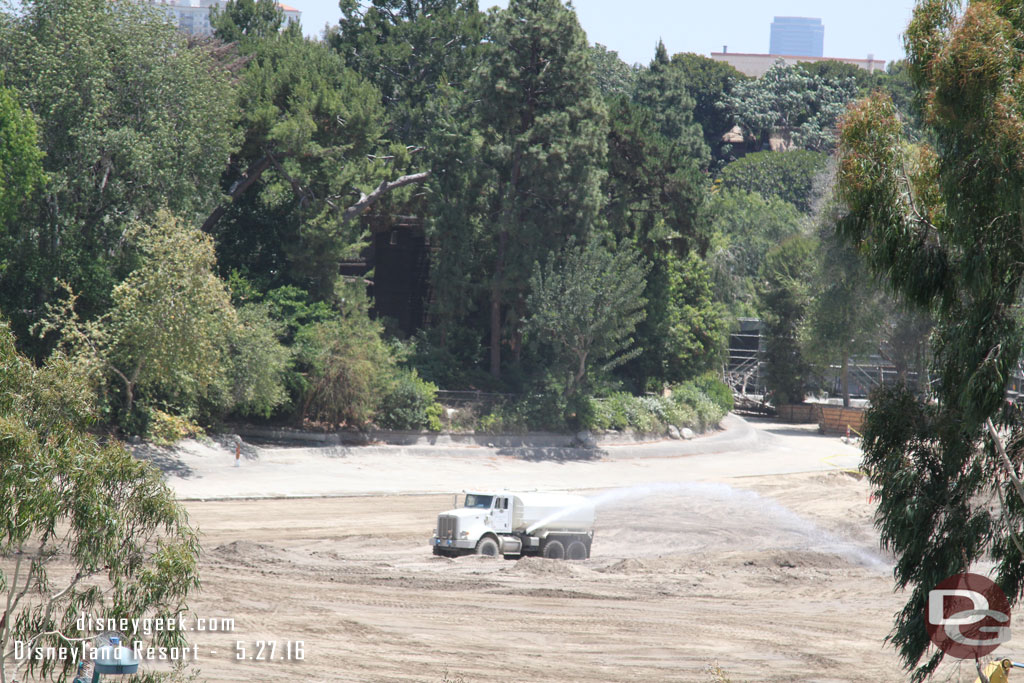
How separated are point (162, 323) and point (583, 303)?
2199 cm

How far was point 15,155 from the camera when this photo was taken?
35125mm

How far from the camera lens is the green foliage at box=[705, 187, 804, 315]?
300 ft

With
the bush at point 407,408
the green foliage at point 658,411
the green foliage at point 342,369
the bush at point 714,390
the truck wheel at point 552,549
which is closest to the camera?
the truck wheel at point 552,549

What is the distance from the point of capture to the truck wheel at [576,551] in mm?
28141

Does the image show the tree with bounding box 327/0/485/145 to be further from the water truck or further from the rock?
the water truck

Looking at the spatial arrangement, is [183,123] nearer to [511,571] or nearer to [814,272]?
[511,571]

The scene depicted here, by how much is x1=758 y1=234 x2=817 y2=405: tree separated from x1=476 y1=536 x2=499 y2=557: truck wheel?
171 feet

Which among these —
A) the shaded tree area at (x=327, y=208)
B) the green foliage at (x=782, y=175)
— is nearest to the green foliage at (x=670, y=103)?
the green foliage at (x=782, y=175)

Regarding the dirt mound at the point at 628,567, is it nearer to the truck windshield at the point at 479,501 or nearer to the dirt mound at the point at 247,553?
the truck windshield at the point at 479,501

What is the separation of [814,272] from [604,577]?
50.6 meters

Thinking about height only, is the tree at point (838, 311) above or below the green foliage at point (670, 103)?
below

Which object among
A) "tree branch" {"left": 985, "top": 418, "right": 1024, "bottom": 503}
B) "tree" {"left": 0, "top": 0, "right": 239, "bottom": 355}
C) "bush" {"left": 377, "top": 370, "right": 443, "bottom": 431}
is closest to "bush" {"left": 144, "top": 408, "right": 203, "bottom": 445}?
"tree" {"left": 0, "top": 0, "right": 239, "bottom": 355}

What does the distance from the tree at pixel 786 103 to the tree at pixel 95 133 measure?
10227 cm

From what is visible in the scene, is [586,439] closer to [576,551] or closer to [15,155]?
[576,551]
